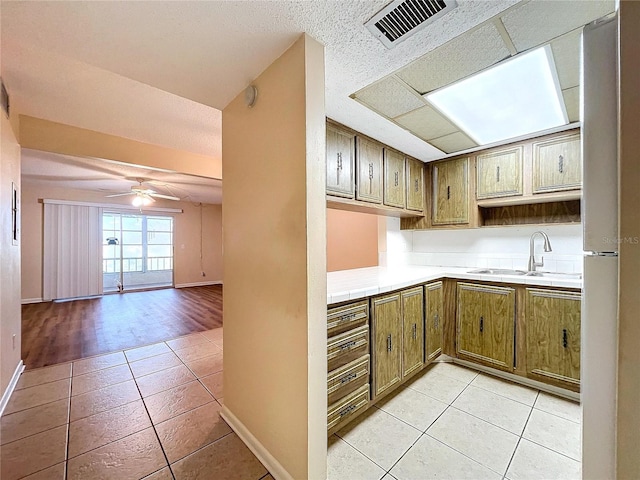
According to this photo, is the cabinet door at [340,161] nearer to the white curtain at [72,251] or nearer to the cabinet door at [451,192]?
the cabinet door at [451,192]

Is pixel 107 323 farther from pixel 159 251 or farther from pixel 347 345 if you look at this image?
pixel 347 345

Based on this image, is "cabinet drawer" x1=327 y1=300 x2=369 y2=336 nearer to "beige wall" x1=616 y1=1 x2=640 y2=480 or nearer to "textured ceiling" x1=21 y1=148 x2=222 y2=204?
"beige wall" x1=616 y1=1 x2=640 y2=480

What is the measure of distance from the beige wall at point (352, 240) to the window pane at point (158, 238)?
17.0 feet

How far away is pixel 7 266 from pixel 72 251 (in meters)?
4.75

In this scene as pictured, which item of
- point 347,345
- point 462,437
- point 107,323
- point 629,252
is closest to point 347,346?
point 347,345

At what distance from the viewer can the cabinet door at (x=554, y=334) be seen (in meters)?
1.93

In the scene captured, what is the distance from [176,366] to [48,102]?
99.7 inches

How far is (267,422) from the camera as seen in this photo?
1458 millimetres

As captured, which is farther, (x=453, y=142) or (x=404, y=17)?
(x=453, y=142)

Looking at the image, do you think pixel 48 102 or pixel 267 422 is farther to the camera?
pixel 48 102

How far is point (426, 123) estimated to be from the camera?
85.1 inches

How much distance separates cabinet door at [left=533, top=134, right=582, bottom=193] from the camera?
222cm

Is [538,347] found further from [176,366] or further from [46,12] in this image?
[46,12]

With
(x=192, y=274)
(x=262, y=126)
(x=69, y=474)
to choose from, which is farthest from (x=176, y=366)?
(x=192, y=274)
